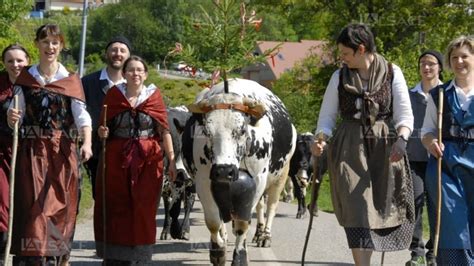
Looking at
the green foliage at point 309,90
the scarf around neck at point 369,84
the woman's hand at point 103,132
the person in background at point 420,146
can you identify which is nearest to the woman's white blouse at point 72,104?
the woman's hand at point 103,132

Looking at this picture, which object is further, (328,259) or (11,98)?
(328,259)

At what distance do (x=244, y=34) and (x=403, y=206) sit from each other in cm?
296

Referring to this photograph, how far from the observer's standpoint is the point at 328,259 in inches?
405

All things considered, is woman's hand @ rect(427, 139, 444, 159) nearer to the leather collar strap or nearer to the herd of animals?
the herd of animals

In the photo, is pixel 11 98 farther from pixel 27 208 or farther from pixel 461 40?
pixel 461 40

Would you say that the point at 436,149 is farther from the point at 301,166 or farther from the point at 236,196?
the point at 301,166

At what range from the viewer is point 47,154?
7.25 meters

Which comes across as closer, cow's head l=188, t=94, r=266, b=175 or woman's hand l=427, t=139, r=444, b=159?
woman's hand l=427, t=139, r=444, b=159

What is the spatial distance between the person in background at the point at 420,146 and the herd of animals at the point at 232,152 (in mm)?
986

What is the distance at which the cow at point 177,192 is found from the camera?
1032 centimetres

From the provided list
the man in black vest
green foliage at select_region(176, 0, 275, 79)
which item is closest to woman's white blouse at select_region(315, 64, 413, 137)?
green foliage at select_region(176, 0, 275, 79)

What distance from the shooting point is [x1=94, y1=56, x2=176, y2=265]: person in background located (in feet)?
26.1

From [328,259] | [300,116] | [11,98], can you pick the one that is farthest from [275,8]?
[11,98]

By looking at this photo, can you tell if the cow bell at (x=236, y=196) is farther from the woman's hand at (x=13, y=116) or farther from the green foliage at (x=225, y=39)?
the woman's hand at (x=13, y=116)
